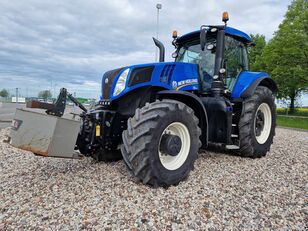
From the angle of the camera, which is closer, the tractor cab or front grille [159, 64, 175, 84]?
front grille [159, 64, 175, 84]

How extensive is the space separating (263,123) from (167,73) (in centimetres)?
294

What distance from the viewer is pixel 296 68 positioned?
19.0m

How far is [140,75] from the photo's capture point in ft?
13.1

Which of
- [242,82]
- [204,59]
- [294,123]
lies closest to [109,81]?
[204,59]

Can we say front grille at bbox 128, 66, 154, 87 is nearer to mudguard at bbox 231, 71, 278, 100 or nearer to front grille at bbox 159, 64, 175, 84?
front grille at bbox 159, 64, 175, 84

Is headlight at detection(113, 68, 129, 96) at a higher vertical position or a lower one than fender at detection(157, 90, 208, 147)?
higher

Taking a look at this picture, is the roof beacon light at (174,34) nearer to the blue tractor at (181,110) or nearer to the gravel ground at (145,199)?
the blue tractor at (181,110)

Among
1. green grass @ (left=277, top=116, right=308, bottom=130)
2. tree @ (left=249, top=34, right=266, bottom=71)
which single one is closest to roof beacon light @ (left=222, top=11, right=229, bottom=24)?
green grass @ (left=277, top=116, right=308, bottom=130)

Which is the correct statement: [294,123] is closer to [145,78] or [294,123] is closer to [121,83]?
[145,78]

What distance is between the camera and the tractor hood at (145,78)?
3975 mm

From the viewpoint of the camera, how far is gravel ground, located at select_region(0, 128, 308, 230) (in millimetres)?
2613

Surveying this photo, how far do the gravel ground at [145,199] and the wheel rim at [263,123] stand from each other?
1099 millimetres

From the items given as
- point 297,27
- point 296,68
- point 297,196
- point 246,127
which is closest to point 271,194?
point 297,196

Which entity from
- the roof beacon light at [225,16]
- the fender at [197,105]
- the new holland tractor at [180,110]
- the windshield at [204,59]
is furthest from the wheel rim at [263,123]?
the roof beacon light at [225,16]
